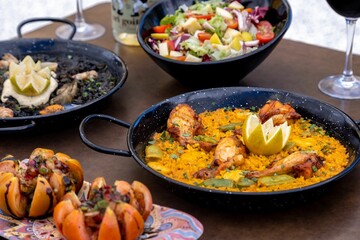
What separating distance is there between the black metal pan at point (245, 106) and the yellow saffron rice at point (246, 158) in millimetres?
28

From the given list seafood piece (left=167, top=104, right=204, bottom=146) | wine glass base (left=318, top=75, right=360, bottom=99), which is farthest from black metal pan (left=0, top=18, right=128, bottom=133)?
wine glass base (left=318, top=75, right=360, bottom=99)

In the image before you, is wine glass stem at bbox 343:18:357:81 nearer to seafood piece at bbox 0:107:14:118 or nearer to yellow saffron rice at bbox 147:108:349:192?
yellow saffron rice at bbox 147:108:349:192

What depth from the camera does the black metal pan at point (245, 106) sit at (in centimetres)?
140

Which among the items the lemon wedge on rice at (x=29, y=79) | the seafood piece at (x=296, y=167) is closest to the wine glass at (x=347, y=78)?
the seafood piece at (x=296, y=167)

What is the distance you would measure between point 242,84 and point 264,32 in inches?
7.2

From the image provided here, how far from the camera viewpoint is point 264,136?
1.59 metres

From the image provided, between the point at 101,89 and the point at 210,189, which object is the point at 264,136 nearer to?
the point at 210,189

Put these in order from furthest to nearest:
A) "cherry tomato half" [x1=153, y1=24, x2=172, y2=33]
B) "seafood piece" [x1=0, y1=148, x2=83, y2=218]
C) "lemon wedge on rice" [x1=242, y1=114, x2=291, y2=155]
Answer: "cherry tomato half" [x1=153, y1=24, x2=172, y2=33], "lemon wedge on rice" [x1=242, y1=114, x2=291, y2=155], "seafood piece" [x1=0, y1=148, x2=83, y2=218]

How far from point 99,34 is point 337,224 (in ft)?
4.84

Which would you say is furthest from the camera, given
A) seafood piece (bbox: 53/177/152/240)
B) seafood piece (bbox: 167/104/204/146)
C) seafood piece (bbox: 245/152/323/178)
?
seafood piece (bbox: 167/104/204/146)

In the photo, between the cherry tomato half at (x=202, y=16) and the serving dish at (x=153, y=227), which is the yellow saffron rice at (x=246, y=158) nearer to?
the serving dish at (x=153, y=227)

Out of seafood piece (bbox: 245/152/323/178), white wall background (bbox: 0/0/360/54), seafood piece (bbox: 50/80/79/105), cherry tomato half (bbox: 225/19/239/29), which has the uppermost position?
seafood piece (bbox: 245/152/323/178)

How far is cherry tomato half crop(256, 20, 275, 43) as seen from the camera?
215cm

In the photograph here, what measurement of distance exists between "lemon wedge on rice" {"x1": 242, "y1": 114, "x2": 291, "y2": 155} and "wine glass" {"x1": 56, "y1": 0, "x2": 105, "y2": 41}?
119 cm
